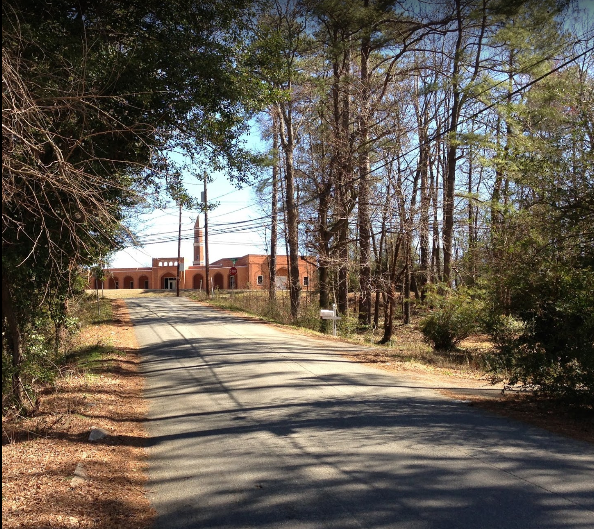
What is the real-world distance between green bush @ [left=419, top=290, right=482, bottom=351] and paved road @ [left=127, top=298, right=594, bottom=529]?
26.2 ft

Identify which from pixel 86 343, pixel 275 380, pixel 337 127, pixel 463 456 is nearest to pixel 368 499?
pixel 463 456

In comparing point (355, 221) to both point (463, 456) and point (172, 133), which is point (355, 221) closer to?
point (172, 133)

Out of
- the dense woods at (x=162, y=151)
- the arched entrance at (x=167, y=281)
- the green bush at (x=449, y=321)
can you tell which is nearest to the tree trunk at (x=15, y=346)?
the dense woods at (x=162, y=151)

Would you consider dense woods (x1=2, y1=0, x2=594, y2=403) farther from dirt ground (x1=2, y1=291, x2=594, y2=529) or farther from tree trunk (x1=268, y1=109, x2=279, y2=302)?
tree trunk (x1=268, y1=109, x2=279, y2=302)

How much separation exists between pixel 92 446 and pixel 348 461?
3492 millimetres

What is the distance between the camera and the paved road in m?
4.92

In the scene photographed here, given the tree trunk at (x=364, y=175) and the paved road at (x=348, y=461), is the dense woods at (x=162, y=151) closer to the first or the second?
the paved road at (x=348, y=461)

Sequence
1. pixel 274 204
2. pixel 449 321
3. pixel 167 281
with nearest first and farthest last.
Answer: pixel 449 321 < pixel 274 204 < pixel 167 281

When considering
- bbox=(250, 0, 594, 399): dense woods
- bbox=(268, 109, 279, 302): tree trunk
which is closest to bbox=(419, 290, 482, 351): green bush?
bbox=(250, 0, 594, 399): dense woods

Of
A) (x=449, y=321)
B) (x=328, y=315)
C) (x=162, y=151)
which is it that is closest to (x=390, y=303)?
(x=449, y=321)

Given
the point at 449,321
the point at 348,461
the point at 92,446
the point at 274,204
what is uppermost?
the point at 274,204

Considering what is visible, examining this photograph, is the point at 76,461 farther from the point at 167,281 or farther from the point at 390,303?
the point at 167,281

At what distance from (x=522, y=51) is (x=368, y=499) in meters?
19.2

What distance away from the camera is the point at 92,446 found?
7.47 metres
